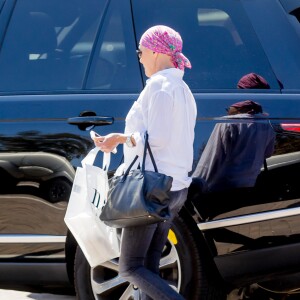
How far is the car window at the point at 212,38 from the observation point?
467cm

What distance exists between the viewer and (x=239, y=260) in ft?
14.5

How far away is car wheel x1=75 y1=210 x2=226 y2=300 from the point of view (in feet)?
14.5

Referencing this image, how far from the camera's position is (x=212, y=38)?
4793 mm

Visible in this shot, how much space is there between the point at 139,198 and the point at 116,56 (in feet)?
A: 3.98

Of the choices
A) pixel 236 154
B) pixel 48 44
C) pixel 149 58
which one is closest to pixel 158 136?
pixel 149 58

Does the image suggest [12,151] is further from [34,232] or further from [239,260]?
[239,260]

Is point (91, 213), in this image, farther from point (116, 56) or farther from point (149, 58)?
point (116, 56)

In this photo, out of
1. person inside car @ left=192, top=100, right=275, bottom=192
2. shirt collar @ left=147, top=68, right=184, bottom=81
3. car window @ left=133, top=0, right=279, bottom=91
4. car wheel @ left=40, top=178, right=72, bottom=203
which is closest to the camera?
shirt collar @ left=147, top=68, right=184, bottom=81

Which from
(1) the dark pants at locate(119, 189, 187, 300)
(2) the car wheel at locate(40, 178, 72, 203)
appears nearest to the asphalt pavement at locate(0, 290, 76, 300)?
(2) the car wheel at locate(40, 178, 72, 203)

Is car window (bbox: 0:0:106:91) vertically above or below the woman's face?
below

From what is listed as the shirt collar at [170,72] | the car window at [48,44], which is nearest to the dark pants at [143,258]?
the shirt collar at [170,72]

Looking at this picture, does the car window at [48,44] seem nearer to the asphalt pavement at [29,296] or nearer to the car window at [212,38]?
the car window at [212,38]

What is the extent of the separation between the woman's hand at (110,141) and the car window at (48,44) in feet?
2.92

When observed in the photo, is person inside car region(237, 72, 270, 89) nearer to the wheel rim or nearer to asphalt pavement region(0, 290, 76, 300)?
the wheel rim
